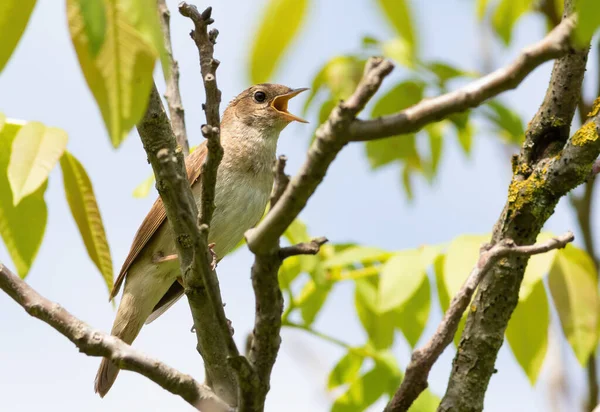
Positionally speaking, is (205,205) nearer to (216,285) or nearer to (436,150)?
(216,285)

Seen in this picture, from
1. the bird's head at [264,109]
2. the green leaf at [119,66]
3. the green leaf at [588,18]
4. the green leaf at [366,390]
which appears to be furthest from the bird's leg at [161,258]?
the green leaf at [588,18]

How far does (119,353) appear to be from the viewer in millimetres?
2867

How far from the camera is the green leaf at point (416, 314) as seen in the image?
4.29m

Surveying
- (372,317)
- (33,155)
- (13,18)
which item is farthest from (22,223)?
(372,317)

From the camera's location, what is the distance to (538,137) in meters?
3.46

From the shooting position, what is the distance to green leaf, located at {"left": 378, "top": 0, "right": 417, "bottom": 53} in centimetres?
163

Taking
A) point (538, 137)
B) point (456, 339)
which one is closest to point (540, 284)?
point (456, 339)

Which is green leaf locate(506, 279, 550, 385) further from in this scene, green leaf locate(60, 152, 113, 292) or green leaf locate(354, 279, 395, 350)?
green leaf locate(60, 152, 113, 292)

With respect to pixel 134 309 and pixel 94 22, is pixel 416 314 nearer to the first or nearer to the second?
pixel 134 309

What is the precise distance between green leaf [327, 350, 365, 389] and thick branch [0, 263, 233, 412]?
5.87ft

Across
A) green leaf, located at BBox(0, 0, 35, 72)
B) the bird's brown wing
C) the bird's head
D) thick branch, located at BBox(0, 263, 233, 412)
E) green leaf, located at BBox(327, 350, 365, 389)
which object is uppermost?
the bird's head

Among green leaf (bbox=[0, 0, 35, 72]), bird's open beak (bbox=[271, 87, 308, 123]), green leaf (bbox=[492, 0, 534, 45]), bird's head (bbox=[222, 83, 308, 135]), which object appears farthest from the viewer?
bird's open beak (bbox=[271, 87, 308, 123])

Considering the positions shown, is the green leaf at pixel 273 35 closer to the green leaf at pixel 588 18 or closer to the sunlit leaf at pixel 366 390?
the green leaf at pixel 588 18

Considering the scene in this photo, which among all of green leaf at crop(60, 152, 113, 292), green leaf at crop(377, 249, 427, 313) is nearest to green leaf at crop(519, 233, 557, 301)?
green leaf at crop(377, 249, 427, 313)
